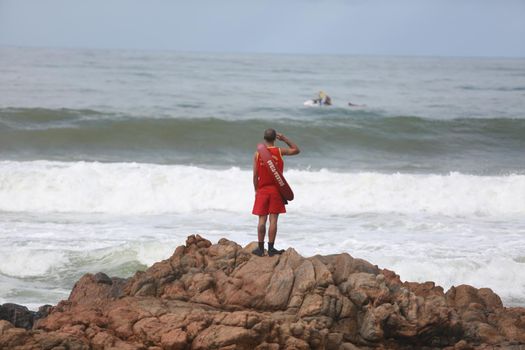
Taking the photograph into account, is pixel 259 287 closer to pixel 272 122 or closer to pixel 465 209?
pixel 465 209

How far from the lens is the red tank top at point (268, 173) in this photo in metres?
9.05

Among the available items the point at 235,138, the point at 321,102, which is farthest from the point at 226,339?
the point at 321,102

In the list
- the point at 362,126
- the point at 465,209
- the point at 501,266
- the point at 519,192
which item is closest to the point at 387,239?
the point at 501,266

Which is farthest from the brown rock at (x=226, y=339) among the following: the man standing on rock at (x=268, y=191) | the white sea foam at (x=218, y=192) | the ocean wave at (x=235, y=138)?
the ocean wave at (x=235, y=138)

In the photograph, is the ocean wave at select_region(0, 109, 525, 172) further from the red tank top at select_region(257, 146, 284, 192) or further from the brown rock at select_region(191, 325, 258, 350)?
the brown rock at select_region(191, 325, 258, 350)

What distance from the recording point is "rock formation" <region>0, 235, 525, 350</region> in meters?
7.59

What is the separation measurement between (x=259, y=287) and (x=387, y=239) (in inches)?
252

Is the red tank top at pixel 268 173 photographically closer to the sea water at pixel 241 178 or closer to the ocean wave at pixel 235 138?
the sea water at pixel 241 178

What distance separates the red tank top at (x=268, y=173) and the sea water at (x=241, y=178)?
345 cm

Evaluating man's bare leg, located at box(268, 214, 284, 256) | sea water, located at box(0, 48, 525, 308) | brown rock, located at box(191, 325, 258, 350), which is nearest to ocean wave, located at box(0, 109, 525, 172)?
sea water, located at box(0, 48, 525, 308)

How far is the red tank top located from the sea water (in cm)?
345

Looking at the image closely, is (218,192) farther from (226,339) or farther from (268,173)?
(226,339)

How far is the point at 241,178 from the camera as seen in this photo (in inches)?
790

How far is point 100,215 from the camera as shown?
1717 centimetres
